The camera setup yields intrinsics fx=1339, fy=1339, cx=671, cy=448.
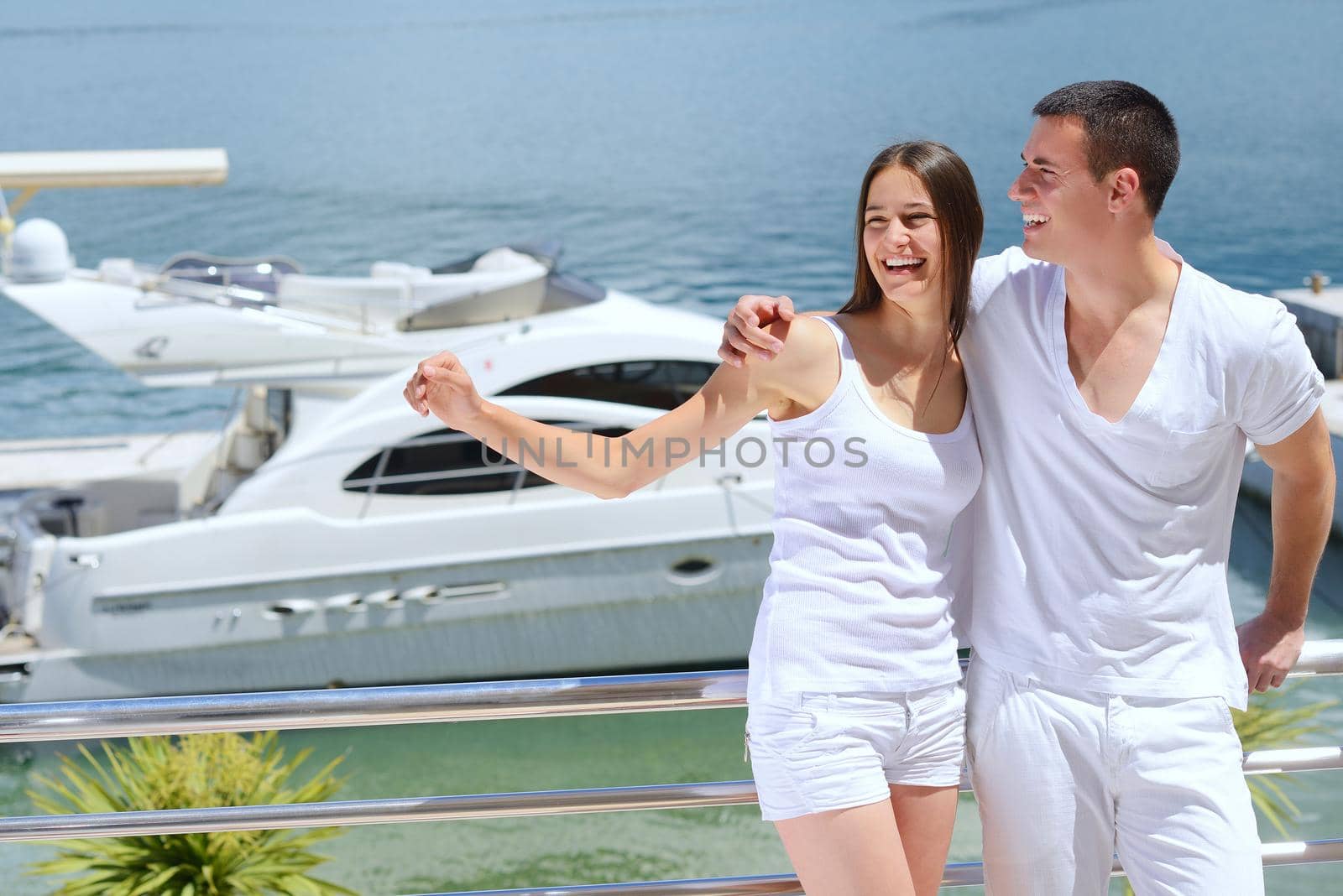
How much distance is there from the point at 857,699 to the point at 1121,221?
661 millimetres

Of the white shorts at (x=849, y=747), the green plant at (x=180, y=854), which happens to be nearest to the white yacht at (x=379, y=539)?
the green plant at (x=180, y=854)

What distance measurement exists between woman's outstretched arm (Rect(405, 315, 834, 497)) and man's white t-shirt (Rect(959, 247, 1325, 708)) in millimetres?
264

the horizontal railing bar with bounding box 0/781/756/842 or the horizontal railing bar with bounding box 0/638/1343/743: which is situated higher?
the horizontal railing bar with bounding box 0/638/1343/743

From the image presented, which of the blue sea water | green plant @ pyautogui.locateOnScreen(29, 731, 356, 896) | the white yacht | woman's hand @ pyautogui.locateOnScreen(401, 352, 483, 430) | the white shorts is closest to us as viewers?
the white shorts

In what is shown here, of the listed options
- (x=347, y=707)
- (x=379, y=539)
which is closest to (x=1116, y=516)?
(x=347, y=707)

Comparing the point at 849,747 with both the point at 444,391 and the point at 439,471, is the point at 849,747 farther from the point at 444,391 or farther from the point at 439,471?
the point at 439,471

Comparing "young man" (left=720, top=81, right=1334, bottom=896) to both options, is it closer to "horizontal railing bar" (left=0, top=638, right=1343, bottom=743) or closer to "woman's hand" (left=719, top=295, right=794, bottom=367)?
"woman's hand" (left=719, top=295, right=794, bottom=367)

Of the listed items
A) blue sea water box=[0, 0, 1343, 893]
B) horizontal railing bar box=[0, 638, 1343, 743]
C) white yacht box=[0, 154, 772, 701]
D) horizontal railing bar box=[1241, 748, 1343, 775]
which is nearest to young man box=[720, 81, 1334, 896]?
→ horizontal railing bar box=[1241, 748, 1343, 775]

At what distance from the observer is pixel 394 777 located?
351 inches

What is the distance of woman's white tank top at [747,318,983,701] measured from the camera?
5.16 ft

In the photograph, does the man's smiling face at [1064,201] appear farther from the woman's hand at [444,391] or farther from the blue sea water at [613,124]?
the blue sea water at [613,124]

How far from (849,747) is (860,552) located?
23 centimetres

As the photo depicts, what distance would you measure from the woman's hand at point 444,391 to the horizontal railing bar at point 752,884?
633 mm

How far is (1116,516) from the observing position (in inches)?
63.2
